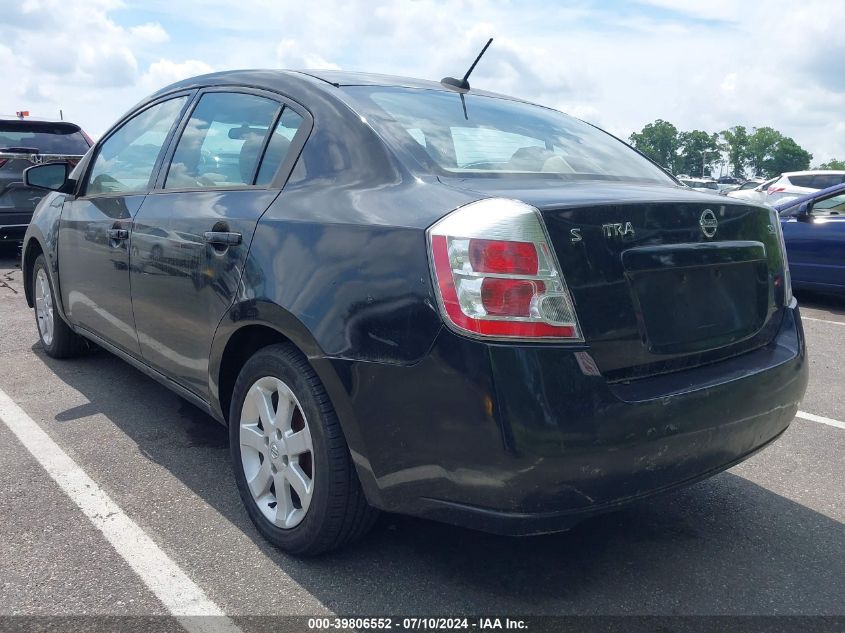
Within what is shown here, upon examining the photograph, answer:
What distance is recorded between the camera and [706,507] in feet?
10.6

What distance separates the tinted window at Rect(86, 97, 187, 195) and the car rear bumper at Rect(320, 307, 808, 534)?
1993 mm

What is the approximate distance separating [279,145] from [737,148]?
135609 millimetres

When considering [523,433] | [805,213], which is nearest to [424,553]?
[523,433]

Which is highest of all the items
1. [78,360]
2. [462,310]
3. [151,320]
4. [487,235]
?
[487,235]

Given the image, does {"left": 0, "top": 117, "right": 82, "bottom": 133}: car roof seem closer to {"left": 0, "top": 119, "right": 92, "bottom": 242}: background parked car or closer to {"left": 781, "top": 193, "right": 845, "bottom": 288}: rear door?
{"left": 0, "top": 119, "right": 92, "bottom": 242}: background parked car

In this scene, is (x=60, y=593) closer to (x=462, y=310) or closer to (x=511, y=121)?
(x=462, y=310)

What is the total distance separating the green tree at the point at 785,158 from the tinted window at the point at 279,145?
13710cm

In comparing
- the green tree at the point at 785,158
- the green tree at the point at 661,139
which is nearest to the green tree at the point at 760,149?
the green tree at the point at 785,158

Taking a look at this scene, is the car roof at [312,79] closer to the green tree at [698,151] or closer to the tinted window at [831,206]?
the tinted window at [831,206]

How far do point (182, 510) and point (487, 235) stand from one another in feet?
5.62

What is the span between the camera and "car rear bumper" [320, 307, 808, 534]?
2107 mm

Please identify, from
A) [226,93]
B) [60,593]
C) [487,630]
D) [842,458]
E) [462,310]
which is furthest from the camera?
[842,458]

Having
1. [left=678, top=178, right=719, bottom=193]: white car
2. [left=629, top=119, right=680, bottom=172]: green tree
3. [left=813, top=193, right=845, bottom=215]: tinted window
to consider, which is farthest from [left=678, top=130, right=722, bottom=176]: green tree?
[left=813, top=193, right=845, bottom=215]: tinted window

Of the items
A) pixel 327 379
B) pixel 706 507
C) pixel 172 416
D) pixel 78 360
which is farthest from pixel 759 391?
pixel 78 360
